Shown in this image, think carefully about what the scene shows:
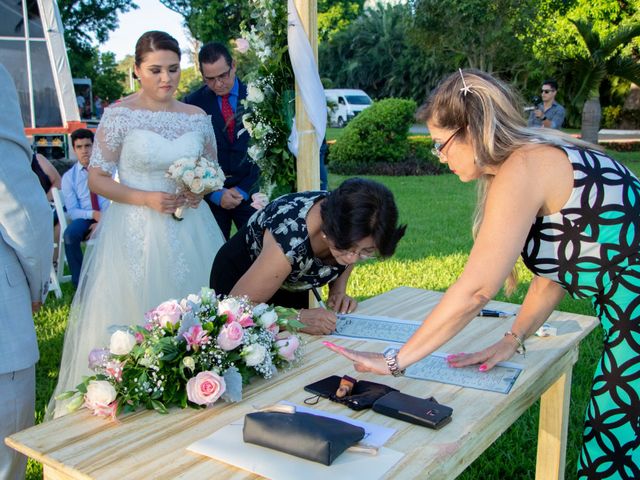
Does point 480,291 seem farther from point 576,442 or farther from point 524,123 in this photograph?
point 576,442

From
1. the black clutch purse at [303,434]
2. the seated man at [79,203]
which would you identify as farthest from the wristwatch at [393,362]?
the seated man at [79,203]

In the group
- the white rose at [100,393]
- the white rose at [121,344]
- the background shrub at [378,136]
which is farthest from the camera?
the background shrub at [378,136]

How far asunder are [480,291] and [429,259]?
5.18 m

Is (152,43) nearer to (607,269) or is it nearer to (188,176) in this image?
(188,176)

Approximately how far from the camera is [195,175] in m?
3.57

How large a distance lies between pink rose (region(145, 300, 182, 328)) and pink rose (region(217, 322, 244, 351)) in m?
0.15

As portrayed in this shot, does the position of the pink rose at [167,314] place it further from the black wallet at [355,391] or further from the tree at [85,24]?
the tree at [85,24]

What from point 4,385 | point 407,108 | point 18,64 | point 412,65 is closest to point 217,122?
point 4,385

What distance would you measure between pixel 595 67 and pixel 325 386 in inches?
661

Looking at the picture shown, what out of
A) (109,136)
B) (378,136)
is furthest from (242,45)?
(378,136)

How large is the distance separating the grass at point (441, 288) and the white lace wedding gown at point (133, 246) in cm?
68

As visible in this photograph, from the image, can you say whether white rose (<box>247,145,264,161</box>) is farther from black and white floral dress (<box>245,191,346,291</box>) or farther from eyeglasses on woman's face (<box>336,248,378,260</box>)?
eyeglasses on woman's face (<box>336,248,378,260</box>)

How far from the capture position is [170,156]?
12.2ft

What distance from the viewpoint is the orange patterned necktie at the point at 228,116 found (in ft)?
15.2
